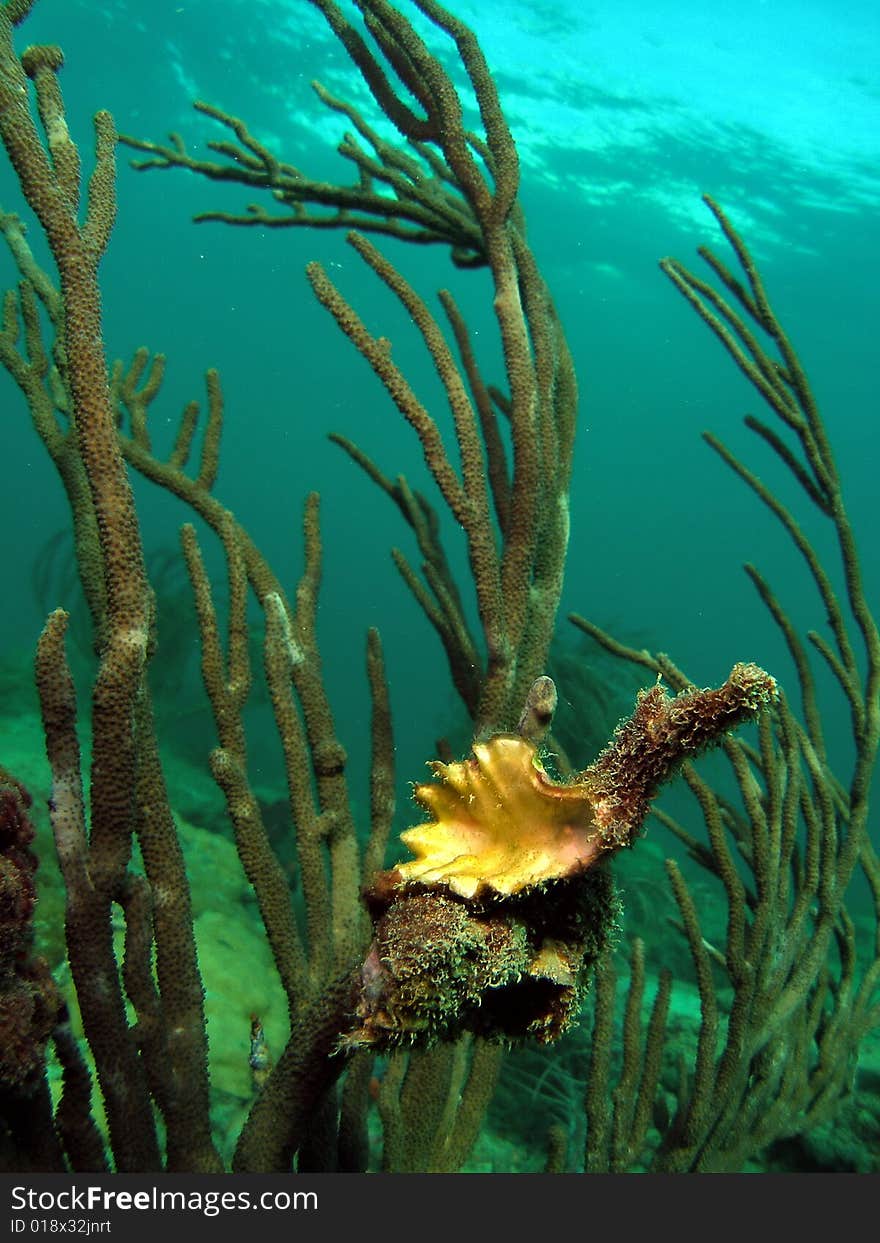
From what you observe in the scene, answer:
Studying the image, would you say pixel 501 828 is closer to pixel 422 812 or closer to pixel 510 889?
pixel 510 889

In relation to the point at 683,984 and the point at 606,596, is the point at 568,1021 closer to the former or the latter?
the point at 683,984

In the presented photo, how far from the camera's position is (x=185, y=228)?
41.5 m

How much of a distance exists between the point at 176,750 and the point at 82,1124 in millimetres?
12011

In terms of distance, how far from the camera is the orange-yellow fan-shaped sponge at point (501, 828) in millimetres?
1186

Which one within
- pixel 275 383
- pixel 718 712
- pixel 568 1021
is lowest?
pixel 568 1021

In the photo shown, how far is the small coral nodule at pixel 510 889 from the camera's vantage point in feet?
3.82

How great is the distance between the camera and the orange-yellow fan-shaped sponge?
1.19 meters

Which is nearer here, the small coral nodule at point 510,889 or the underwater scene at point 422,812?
the small coral nodule at point 510,889

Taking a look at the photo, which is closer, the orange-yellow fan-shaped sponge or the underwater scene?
the orange-yellow fan-shaped sponge

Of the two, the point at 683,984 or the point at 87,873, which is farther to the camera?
the point at 683,984

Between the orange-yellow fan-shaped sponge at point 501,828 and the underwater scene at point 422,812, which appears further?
the underwater scene at point 422,812

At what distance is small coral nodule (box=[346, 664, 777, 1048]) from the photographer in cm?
116

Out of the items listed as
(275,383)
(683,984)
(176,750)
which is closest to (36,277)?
(683,984)

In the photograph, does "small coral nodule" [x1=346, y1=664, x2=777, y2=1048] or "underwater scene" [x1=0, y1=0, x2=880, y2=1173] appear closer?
"small coral nodule" [x1=346, y1=664, x2=777, y2=1048]
